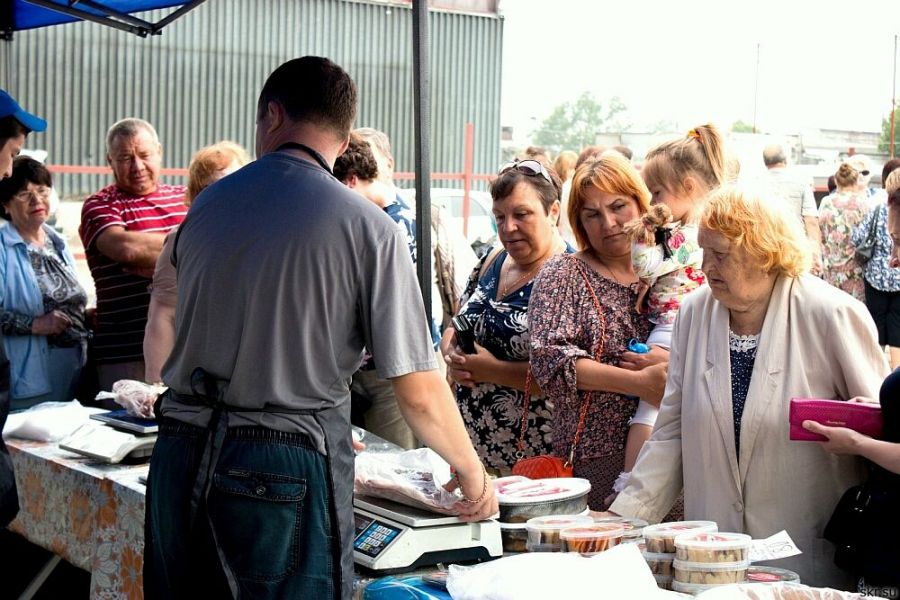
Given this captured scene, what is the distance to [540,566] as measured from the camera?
177 centimetres

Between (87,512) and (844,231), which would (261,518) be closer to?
(87,512)

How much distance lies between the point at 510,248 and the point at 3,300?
222 cm

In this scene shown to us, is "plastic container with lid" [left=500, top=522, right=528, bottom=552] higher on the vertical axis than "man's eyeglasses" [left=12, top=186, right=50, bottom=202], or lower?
lower

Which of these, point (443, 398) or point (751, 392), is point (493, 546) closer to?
point (443, 398)

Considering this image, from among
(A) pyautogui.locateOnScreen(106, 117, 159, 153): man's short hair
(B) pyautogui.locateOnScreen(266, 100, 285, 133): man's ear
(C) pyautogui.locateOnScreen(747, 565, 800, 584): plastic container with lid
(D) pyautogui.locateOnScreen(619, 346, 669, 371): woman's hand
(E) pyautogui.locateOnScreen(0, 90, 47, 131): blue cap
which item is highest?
(A) pyautogui.locateOnScreen(106, 117, 159, 153): man's short hair

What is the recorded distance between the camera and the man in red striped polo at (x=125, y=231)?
14.4 ft

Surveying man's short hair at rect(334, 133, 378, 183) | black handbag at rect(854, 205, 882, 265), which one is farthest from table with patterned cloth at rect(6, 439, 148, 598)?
black handbag at rect(854, 205, 882, 265)

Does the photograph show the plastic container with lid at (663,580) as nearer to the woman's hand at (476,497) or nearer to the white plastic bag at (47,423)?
the woman's hand at (476,497)

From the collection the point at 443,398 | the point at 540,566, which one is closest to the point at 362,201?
the point at 443,398

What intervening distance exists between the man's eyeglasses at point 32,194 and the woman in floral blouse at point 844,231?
5427 mm

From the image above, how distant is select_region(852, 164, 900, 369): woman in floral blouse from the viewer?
287 inches

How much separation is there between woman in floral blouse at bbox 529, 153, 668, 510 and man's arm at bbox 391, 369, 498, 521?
33.0 inches

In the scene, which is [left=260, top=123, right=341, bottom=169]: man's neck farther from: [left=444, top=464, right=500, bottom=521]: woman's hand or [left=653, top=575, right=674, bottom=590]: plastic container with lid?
[left=653, top=575, right=674, bottom=590]: plastic container with lid

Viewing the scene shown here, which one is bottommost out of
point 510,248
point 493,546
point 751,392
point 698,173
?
point 493,546
